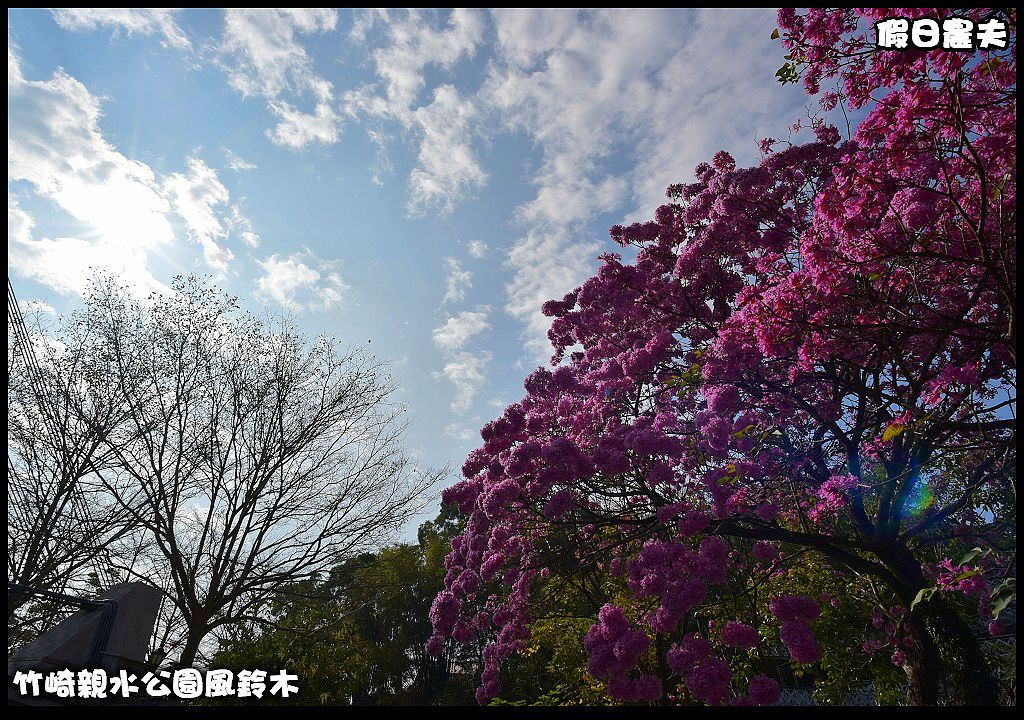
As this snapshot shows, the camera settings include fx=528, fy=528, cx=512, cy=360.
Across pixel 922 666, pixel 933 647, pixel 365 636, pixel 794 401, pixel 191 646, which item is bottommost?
pixel 922 666

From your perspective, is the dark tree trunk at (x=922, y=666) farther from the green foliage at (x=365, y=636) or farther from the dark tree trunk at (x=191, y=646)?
the dark tree trunk at (x=191, y=646)

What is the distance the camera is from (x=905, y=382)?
6422mm

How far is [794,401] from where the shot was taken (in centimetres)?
670

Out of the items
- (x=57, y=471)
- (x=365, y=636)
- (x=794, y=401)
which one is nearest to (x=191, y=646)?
(x=57, y=471)

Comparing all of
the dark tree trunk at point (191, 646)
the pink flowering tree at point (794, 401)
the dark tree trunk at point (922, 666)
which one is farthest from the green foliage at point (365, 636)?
the dark tree trunk at point (922, 666)

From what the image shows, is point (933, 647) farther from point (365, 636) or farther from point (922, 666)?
point (365, 636)

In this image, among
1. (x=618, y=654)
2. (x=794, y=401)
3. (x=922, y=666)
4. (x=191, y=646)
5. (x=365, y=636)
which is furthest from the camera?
(x=365, y=636)

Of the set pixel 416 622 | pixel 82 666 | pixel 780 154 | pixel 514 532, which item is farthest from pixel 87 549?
pixel 416 622

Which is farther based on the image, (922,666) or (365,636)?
(365,636)

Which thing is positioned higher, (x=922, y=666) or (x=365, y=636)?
(x=365, y=636)

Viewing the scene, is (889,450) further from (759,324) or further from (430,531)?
(430,531)

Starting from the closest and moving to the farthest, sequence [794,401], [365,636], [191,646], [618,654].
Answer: [618,654] < [794,401] < [191,646] < [365,636]

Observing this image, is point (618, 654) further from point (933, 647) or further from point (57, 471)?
point (57, 471)
